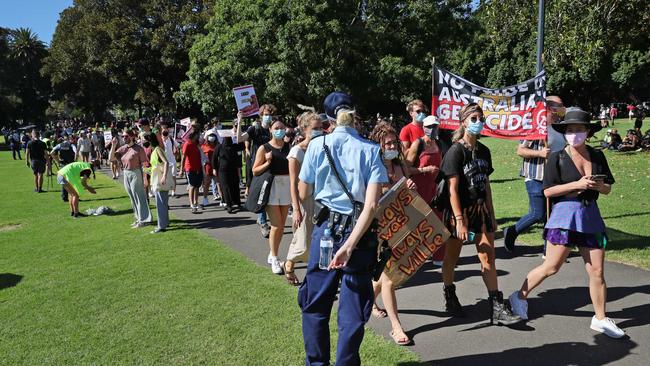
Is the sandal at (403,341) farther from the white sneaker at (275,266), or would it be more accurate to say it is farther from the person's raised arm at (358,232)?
the white sneaker at (275,266)

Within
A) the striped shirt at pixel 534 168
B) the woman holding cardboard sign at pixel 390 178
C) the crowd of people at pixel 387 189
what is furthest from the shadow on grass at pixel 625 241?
the woman holding cardboard sign at pixel 390 178

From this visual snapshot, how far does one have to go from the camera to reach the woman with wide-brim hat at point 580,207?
4.18 m

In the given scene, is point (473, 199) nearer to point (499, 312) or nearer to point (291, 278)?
point (499, 312)

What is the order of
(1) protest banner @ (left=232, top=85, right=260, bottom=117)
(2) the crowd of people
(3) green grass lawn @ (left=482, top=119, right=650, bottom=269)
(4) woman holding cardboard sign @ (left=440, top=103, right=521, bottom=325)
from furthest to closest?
(1) protest banner @ (left=232, top=85, right=260, bottom=117), (3) green grass lawn @ (left=482, top=119, right=650, bottom=269), (4) woman holding cardboard sign @ (left=440, top=103, right=521, bottom=325), (2) the crowd of people

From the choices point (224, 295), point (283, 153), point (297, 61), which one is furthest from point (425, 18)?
point (224, 295)

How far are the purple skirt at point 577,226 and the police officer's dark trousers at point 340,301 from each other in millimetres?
1924

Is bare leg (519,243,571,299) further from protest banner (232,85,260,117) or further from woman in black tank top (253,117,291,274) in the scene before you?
protest banner (232,85,260,117)

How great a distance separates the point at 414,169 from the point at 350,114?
Answer: 2.76 metres

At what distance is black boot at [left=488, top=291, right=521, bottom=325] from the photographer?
450 centimetres

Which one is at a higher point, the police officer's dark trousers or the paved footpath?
the police officer's dark trousers

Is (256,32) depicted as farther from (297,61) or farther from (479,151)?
(479,151)

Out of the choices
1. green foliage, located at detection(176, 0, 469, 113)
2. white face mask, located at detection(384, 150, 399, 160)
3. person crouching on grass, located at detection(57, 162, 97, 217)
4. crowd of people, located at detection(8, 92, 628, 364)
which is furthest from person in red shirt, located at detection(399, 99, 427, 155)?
green foliage, located at detection(176, 0, 469, 113)

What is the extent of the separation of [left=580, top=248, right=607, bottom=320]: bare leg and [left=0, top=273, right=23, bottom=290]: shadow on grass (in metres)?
6.49

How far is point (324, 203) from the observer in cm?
329
